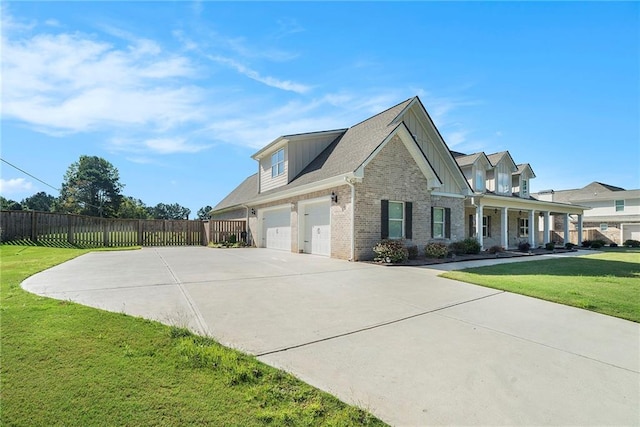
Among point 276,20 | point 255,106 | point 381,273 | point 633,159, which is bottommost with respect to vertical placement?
point 381,273

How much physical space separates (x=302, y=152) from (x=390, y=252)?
345 inches

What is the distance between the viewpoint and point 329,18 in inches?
375

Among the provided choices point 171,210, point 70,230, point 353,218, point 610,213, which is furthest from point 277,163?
point 171,210

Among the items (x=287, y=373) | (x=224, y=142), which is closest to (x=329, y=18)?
(x=287, y=373)

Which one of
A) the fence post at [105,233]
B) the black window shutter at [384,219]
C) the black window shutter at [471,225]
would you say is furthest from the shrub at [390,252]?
the fence post at [105,233]

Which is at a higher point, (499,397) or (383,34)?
(383,34)

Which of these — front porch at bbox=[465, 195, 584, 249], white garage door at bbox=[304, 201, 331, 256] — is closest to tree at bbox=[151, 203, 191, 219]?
white garage door at bbox=[304, 201, 331, 256]

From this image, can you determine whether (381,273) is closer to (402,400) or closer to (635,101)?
(402,400)

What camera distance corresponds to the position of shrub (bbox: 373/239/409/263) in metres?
11.4

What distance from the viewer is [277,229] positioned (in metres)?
18.3

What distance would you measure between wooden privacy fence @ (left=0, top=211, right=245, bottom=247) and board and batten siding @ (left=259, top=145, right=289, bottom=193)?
464 centimetres

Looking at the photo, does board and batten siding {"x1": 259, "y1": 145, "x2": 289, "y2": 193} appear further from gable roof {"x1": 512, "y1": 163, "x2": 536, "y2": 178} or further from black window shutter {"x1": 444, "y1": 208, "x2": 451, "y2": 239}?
gable roof {"x1": 512, "y1": 163, "x2": 536, "y2": 178}

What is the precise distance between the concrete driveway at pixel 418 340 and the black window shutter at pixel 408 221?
5903mm

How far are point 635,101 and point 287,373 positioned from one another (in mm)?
16340
